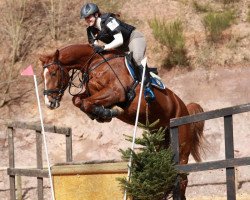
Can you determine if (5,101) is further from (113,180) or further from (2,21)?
(113,180)

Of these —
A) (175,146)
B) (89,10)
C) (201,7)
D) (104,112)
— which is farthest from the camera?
(201,7)

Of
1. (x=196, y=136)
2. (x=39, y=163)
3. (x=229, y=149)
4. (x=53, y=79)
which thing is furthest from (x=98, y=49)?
(x=229, y=149)

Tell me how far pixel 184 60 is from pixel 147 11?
2.52 metres

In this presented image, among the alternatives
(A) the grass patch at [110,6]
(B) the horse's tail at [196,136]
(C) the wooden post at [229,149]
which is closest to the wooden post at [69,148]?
(B) the horse's tail at [196,136]

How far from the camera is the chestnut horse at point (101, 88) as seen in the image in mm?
7930

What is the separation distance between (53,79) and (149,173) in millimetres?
2246

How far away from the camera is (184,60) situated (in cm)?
1551

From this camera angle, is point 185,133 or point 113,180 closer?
point 113,180

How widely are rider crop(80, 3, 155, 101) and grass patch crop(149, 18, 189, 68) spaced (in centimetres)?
704

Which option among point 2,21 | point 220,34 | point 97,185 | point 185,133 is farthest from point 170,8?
point 97,185

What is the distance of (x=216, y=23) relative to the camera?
16.0 metres

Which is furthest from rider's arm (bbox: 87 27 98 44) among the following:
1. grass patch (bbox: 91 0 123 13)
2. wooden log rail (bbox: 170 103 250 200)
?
grass patch (bbox: 91 0 123 13)

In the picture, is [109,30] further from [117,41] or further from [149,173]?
[149,173]

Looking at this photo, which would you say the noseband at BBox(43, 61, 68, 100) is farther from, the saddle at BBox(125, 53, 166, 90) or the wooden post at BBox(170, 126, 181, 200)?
the wooden post at BBox(170, 126, 181, 200)
